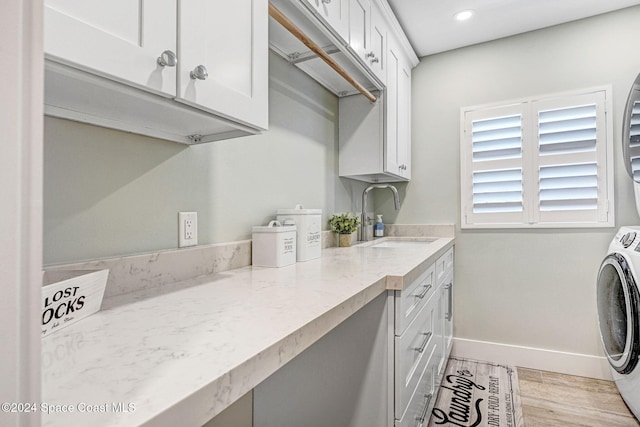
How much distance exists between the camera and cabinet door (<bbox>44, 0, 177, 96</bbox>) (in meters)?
0.54

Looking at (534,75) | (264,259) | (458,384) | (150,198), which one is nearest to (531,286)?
(458,384)

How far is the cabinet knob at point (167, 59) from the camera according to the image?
68 centimetres

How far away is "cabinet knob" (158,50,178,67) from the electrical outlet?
0.56 m

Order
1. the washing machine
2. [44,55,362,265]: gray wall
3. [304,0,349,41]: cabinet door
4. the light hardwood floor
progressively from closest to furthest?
1. [44,55,362,265]: gray wall
2. [304,0,349,41]: cabinet door
3. the washing machine
4. the light hardwood floor

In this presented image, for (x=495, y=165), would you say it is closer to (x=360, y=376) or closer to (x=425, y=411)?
(x=425, y=411)

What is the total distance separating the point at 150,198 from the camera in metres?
1.03

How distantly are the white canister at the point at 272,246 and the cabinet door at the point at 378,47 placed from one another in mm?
1099

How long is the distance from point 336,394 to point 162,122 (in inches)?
41.5

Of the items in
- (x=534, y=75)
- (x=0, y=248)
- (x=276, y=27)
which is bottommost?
(x=0, y=248)

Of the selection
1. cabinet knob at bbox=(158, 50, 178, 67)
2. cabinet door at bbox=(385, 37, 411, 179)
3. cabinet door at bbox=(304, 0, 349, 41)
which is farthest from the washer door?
cabinet knob at bbox=(158, 50, 178, 67)

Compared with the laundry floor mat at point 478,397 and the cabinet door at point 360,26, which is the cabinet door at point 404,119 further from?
the laundry floor mat at point 478,397

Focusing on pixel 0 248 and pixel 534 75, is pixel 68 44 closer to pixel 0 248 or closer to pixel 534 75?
pixel 0 248

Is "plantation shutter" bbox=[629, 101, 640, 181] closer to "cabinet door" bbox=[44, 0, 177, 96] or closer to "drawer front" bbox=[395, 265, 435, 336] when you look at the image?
"drawer front" bbox=[395, 265, 435, 336]

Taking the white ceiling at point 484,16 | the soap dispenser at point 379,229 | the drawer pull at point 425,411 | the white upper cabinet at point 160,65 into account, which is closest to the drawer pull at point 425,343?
the drawer pull at point 425,411
